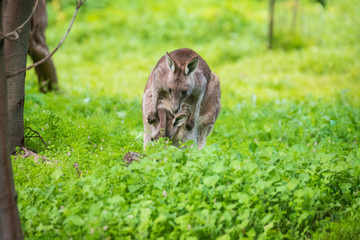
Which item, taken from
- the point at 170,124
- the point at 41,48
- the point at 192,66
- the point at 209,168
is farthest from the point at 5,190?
the point at 41,48

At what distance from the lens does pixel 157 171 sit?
3984mm

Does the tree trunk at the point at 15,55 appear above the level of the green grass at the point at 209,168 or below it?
above

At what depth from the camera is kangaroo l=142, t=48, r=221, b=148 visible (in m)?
5.49

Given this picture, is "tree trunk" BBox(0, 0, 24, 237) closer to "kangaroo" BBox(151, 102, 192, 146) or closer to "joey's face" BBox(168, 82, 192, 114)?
"kangaroo" BBox(151, 102, 192, 146)

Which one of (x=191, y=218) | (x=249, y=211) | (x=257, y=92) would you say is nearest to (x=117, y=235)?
(x=191, y=218)

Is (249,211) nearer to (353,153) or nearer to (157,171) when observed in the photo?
(157,171)

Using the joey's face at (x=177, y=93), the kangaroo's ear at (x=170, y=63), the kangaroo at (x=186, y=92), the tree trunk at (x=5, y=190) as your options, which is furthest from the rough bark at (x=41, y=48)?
the tree trunk at (x=5, y=190)

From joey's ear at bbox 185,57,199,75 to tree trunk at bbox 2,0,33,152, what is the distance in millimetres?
1957

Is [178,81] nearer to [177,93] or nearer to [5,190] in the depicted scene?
[177,93]

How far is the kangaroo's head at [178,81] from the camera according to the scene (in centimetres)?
546

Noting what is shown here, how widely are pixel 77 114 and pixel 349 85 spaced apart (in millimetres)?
7678

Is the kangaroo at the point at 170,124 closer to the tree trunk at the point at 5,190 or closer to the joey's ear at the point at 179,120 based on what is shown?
the joey's ear at the point at 179,120

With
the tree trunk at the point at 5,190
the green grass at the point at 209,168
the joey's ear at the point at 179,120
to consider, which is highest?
the tree trunk at the point at 5,190

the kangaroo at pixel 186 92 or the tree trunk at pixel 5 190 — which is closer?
the tree trunk at pixel 5 190
